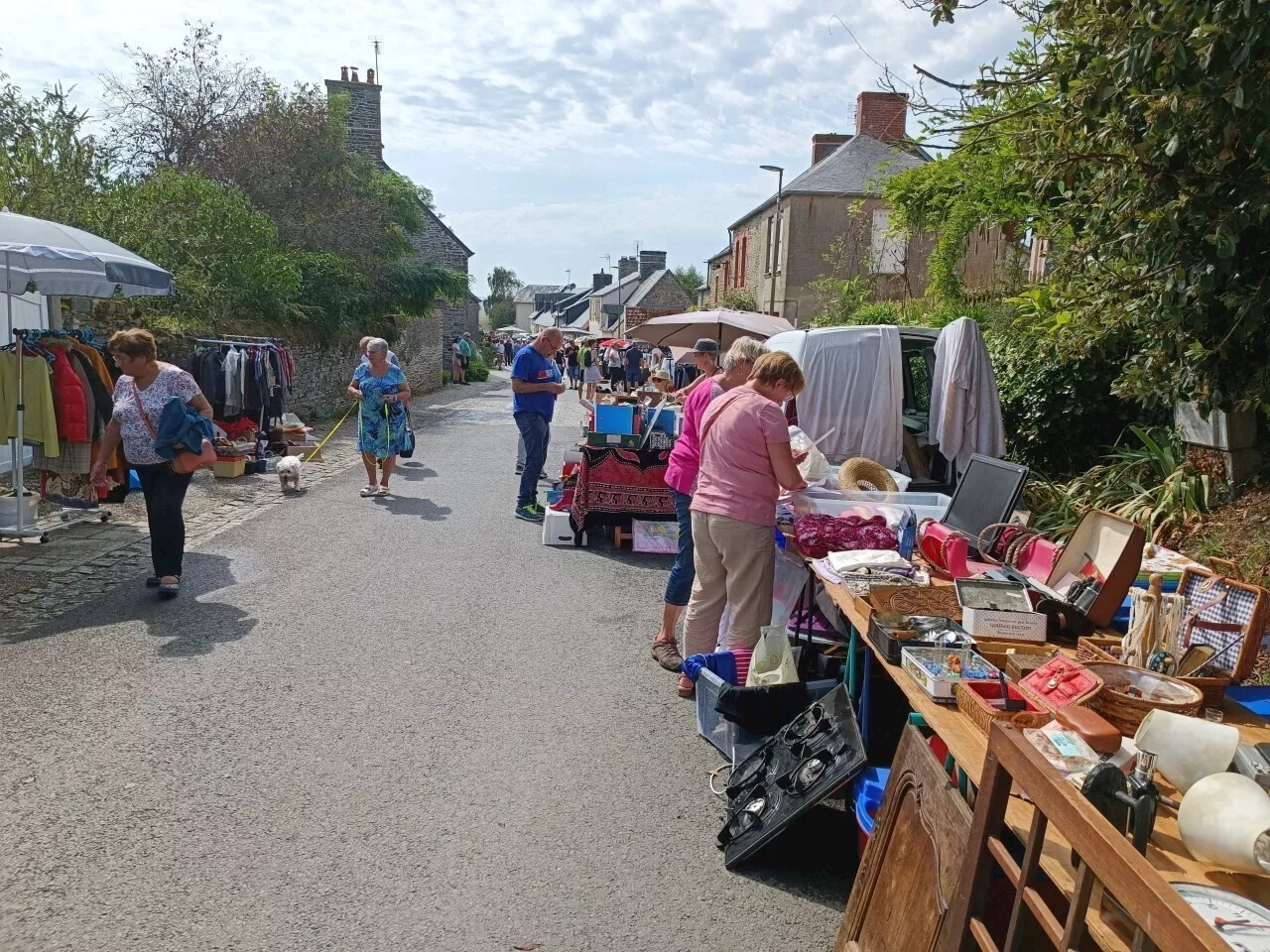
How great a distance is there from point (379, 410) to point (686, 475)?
6038 mm

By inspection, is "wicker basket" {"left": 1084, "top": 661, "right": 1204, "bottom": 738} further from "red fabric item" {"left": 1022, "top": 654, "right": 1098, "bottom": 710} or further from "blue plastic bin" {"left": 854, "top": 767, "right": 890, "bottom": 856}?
"blue plastic bin" {"left": 854, "top": 767, "right": 890, "bottom": 856}

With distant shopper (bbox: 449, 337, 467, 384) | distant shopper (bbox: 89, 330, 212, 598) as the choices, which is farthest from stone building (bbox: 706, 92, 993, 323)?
distant shopper (bbox: 89, 330, 212, 598)

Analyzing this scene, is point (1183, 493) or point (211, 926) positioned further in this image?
point (1183, 493)

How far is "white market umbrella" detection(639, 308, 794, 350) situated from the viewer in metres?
13.2

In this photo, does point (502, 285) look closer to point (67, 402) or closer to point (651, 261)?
point (651, 261)

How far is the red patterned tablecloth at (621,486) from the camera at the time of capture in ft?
28.3

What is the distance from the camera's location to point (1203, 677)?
2863 mm

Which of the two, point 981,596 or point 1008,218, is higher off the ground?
point 1008,218

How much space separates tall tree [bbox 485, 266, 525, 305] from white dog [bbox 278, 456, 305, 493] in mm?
144051

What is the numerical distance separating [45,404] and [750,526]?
6268 mm

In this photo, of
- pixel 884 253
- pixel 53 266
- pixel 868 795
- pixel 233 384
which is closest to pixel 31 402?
pixel 53 266

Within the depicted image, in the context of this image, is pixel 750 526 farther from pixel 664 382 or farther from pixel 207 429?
pixel 664 382

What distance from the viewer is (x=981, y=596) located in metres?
3.58

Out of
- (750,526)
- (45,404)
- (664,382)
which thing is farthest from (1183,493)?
(664,382)
